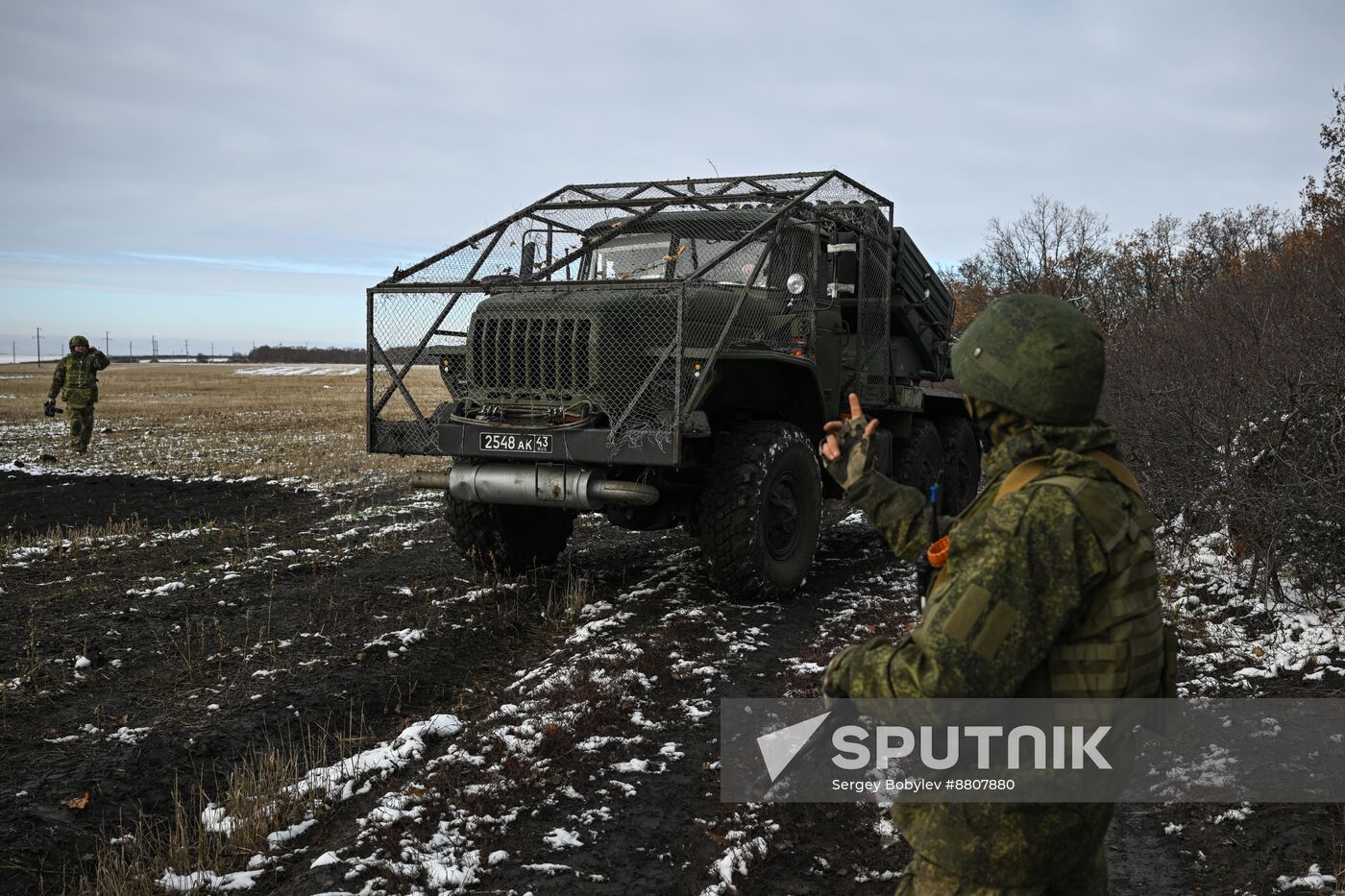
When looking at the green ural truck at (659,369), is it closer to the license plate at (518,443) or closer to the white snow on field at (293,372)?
the license plate at (518,443)

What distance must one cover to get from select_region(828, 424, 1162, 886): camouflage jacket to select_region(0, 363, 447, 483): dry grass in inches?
242

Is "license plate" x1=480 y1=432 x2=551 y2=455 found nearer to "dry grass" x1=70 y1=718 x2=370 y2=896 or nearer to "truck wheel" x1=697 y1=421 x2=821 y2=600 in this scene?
"truck wheel" x1=697 y1=421 x2=821 y2=600

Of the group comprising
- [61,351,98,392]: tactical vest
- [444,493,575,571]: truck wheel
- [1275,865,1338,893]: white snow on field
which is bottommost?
[1275,865,1338,893]: white snow on field

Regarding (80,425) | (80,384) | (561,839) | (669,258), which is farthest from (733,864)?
(80,425)

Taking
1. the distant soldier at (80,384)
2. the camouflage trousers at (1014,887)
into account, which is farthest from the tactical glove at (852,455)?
the distant soldier at (80,384)

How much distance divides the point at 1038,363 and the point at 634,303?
465 cm

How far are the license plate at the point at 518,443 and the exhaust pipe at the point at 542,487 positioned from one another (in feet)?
0.48

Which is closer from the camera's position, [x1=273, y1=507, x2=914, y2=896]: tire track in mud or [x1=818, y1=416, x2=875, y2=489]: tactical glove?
[x1=818, y1=416, x2=875, y2=489]: tactical glove

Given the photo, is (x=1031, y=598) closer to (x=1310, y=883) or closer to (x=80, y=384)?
(x=1310, y=883)

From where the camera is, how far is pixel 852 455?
7.80ft

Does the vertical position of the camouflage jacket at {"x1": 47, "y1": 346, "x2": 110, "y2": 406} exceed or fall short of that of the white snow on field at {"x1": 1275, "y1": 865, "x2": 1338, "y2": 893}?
it exceeds it

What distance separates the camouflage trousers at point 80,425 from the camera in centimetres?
1591

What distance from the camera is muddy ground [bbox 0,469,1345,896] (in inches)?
135

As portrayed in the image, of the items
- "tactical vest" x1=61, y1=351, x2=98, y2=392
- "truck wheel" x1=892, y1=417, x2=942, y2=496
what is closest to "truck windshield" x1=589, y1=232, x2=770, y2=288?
"truck wheel" x1=892, y1=417, x2=942, y2=496
